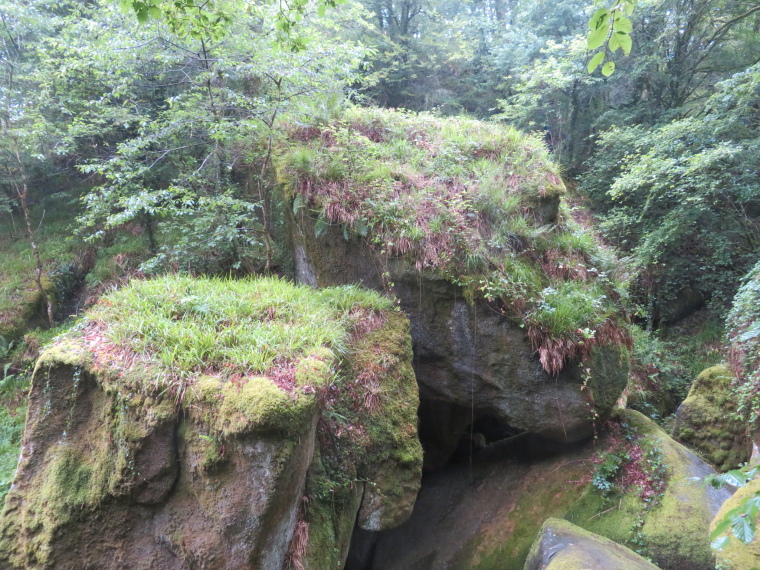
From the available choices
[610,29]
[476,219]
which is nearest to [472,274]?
[476,219]

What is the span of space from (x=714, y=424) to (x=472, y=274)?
4.48 meters

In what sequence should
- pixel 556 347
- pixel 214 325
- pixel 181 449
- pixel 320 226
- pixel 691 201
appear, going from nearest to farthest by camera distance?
pixel 181 449, pixel 214 325, pixel 556 347, pixel 320 226, pixel 691 201

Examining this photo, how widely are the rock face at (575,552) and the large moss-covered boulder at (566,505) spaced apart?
56cm

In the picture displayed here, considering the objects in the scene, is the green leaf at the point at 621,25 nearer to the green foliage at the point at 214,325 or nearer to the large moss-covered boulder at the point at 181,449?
the large moss-covered boulder at the point at 181,449

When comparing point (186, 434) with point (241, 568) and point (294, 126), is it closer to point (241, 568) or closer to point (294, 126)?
point (241, 568)

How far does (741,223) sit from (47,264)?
1591 centimetres

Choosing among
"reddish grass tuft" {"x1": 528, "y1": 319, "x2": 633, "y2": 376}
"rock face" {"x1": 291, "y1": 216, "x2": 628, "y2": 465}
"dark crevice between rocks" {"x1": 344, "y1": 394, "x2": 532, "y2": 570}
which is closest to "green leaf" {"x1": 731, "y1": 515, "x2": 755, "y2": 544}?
"reddish grass tuft" {"x1": 528, "y1": 319, "x2": 633, "y2": 376}

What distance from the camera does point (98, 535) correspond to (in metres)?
3.13

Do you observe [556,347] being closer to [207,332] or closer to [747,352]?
[747,352]

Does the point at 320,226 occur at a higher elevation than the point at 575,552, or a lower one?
higher

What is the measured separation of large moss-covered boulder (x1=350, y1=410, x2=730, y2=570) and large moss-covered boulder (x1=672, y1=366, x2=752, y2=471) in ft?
2.56

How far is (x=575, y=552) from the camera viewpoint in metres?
3.90

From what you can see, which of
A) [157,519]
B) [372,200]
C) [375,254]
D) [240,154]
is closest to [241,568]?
[157,519]

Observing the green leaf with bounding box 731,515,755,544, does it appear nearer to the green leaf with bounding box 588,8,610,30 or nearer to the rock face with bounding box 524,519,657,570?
the green leaf with bounding box 588,8,610,30
